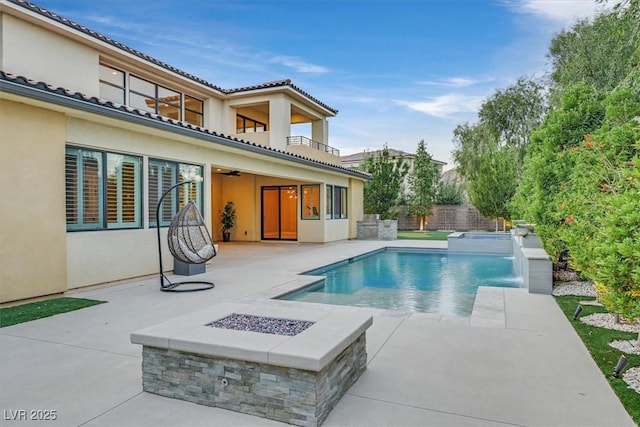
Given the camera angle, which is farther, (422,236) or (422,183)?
(422,183)

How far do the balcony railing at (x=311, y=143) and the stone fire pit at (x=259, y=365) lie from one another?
50.4 feet

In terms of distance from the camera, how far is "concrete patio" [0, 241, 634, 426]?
3.13 m

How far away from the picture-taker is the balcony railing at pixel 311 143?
18872 mm

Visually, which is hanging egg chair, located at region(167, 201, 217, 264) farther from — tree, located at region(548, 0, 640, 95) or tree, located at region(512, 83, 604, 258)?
tree, located at region(548, 0, 640, 95)

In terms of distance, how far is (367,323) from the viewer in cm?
397

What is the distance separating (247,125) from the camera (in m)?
19.6

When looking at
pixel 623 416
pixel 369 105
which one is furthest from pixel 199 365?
pixel 369 105

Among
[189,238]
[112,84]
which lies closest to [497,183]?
[189,238]

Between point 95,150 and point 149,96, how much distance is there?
6665 millimetres

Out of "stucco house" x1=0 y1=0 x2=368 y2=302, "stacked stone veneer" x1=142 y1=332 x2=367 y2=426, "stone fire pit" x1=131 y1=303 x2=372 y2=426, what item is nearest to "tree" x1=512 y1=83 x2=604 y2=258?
"stone fire pit" x1=131 y1=303 x2=372 y2=426

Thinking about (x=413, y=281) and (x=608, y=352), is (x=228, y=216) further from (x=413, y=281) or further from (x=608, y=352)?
(x=608, y=352)

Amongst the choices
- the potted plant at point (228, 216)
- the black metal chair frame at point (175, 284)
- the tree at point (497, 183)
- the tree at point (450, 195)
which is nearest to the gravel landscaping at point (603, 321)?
the black metal chair frame at point (175, 284)

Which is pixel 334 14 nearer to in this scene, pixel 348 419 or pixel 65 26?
pixel 65 26

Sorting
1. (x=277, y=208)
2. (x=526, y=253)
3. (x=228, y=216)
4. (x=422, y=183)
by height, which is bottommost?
(x=526, y=253)
